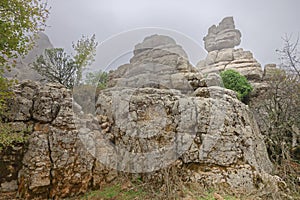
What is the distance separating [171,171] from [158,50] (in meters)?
6.71

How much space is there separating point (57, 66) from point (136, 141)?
7576mm

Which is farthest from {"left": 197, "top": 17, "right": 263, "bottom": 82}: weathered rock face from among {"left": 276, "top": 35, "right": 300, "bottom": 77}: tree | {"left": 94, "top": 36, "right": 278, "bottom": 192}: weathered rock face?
{"left": 94, "top": 36, "right": 278, "bottom": 192}: weathered rock face

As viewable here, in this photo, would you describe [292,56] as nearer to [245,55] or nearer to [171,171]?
[171,171]

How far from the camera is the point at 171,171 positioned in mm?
4934

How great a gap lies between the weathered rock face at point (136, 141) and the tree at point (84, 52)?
4708mm

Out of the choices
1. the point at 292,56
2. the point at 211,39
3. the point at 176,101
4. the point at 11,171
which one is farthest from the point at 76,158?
the point at 211,39

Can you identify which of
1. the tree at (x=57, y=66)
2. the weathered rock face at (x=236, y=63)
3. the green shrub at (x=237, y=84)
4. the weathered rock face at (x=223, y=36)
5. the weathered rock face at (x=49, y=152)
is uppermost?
the weathered rock face at (x=223, y=36)

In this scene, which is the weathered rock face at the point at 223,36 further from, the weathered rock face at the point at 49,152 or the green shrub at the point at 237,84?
the weathered rock face at the point at 49,152

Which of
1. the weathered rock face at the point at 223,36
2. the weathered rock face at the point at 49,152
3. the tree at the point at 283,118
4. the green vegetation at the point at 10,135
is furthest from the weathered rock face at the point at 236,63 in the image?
the green vegetation at the point at 10,135

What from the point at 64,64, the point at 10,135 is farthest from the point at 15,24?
the point at 64,64

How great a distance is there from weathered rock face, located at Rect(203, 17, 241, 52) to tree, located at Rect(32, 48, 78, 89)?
20.8 metres

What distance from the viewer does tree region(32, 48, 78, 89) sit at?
1026cm

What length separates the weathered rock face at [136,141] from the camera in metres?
5.00

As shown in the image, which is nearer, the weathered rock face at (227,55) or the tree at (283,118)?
the tree at (283,118)
